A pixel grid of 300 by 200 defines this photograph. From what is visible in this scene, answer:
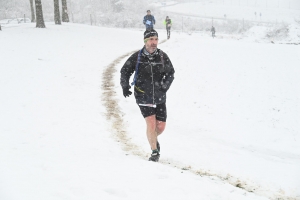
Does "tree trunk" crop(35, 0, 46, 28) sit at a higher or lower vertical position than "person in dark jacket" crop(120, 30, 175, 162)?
higher

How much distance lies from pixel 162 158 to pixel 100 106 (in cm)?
381

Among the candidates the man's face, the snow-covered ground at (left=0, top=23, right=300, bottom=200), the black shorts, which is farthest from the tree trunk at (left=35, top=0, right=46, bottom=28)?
the black shorts

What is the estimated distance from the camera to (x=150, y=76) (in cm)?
527

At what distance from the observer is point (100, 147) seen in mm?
6109

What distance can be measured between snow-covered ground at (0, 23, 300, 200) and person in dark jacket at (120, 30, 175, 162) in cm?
101

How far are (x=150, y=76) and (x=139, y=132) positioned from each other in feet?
8.65

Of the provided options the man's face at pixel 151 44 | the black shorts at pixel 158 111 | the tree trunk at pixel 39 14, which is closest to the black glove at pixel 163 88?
the black shorts at pixel 158 111

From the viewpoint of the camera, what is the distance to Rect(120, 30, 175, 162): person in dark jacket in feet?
17.2

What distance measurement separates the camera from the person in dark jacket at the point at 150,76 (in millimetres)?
5234

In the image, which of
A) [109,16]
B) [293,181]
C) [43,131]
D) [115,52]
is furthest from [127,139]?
[109,16]

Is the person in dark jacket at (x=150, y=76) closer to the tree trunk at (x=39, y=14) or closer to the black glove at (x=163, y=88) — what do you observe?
the black glove at (x=163, y=88)

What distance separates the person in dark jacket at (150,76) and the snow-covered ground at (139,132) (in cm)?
101

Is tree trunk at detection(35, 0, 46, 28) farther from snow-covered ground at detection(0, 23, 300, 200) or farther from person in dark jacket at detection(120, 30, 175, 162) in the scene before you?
person in dark jacket at detection(120, 30, 175, 162)

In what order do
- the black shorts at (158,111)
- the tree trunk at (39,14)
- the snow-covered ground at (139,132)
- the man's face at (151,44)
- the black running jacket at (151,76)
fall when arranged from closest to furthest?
the snow-covered ground at (139,132), the man's face at (151,44), the black running jacket at (151,76), the black shorts at (158,111), the tree trunk at (39,14)
